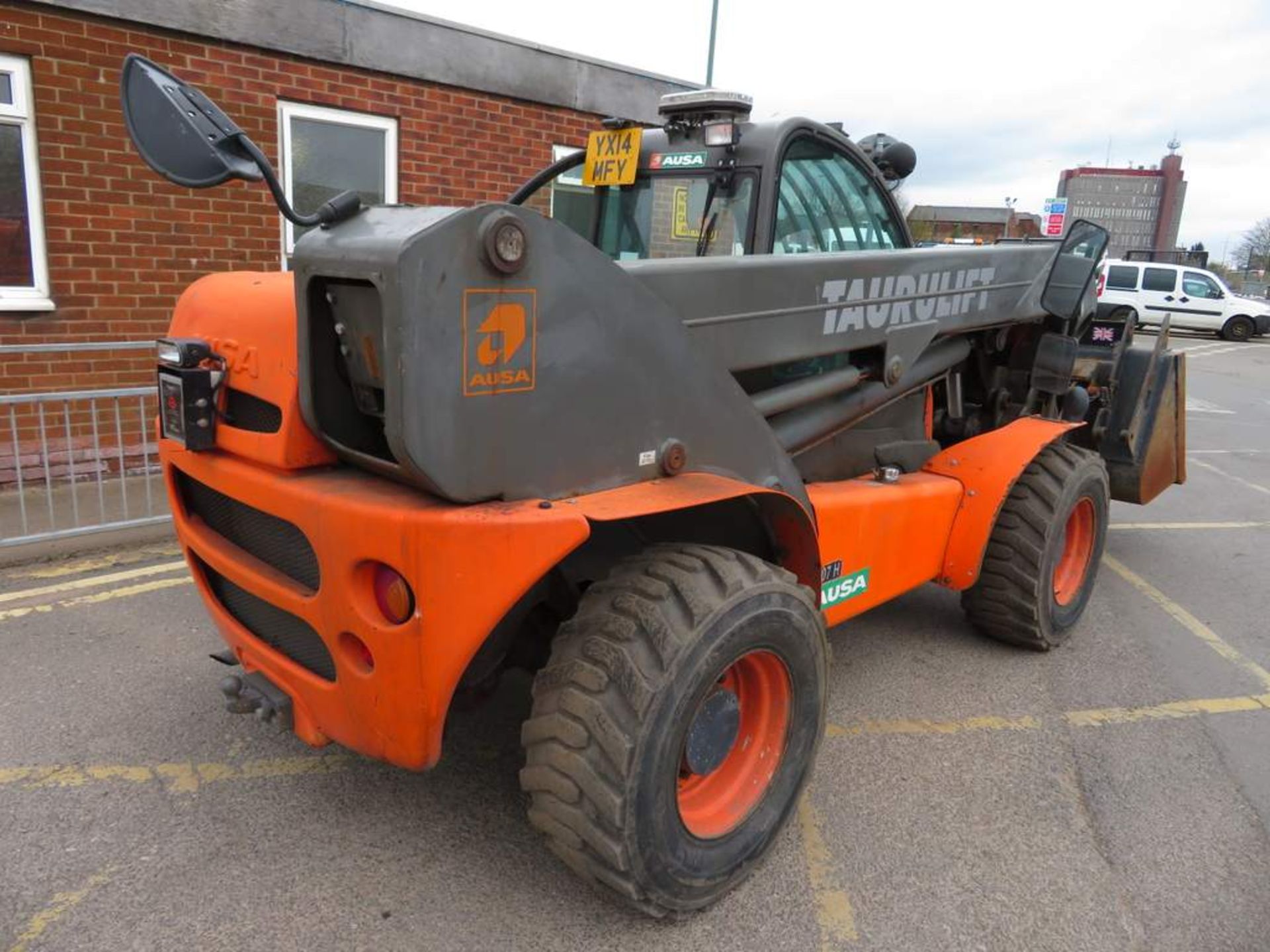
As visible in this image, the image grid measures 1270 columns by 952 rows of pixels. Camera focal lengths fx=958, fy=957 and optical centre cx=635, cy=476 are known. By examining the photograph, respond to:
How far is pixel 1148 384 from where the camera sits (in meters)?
5.66

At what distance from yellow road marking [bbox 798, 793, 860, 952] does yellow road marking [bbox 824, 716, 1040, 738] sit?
62 centimetres

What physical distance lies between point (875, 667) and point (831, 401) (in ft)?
4.68

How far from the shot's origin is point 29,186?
6.53 metres

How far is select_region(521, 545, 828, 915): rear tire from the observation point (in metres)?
2.42

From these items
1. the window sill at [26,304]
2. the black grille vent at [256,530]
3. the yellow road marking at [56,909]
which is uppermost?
the window sill at [26,304]

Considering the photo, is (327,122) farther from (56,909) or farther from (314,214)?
(56,909)

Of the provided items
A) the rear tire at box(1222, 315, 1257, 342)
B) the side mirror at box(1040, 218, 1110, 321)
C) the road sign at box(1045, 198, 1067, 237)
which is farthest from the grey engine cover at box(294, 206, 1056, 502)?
the rear tire at box(1222, 315, 1257, 342)

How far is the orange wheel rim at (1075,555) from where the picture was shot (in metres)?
4.94

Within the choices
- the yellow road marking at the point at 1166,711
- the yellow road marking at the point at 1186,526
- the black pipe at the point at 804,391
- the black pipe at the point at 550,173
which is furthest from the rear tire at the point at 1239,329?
the black pipe at the point at 550,173

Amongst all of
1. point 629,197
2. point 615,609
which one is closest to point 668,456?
point 615,609

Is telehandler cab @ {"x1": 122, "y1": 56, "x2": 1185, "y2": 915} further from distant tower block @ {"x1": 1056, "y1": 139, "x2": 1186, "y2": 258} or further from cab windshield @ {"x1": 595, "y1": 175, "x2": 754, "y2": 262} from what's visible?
distant tower block @ {"x1": 1056, "y1": 139, "x2": 1186, "y2": 258}

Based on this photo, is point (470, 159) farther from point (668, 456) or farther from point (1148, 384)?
point (668, 456)

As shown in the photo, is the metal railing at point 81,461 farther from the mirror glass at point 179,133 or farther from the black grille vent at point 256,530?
the mirror glass at point 179,133

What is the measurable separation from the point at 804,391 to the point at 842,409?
0.34 meters
